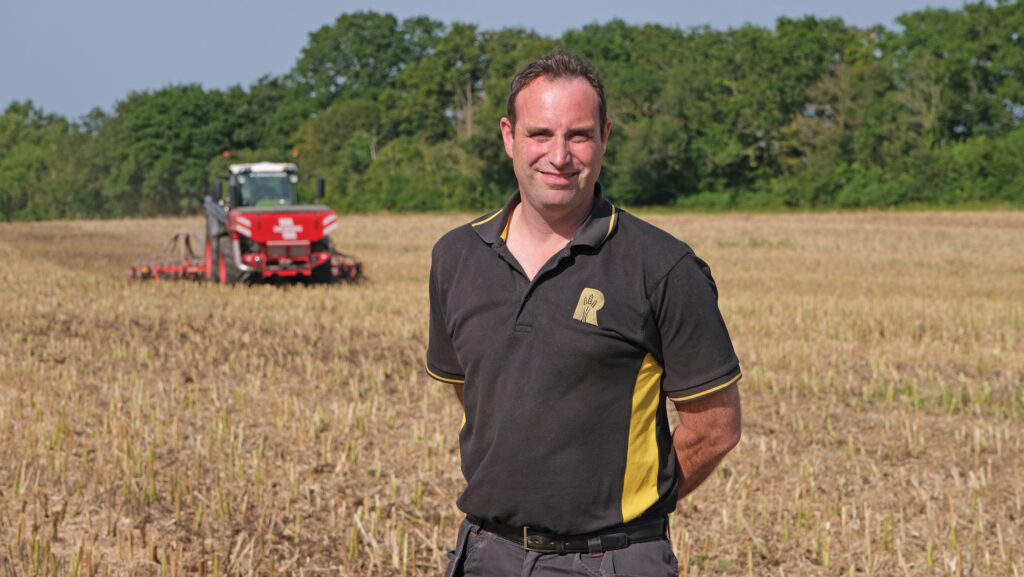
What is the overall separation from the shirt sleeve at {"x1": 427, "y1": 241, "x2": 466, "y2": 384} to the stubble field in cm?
227

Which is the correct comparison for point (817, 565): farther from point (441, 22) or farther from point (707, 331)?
point (441, 22)

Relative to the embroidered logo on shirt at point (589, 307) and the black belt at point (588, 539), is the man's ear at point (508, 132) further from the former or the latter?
the black belt at point (588, 539)

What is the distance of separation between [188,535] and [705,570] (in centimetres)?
244

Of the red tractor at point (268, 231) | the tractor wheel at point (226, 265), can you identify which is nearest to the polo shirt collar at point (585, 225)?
the red tractor at point (268, 231)

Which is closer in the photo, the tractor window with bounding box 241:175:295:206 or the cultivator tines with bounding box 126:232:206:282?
the tractor window with bounding box 241:175:295:206

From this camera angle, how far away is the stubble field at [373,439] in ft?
17.1

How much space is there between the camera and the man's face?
8.37 feet

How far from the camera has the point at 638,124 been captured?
56938 millimetres

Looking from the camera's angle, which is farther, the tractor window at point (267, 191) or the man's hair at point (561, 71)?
the tractor window at point (267, 191)

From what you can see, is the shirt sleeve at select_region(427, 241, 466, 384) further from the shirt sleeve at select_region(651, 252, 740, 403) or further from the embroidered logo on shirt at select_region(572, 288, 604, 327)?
the shirt sleeve at select_region(651, 252, 740, 403)

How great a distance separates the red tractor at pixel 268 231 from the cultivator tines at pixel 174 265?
0.44 meters

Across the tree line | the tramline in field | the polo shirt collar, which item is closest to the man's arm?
the polo shirt collar

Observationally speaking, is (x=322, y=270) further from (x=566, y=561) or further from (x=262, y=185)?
(x=566, y=561)

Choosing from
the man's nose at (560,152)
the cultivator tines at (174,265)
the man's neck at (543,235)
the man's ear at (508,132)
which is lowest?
the cultivator tines at (174,265)
